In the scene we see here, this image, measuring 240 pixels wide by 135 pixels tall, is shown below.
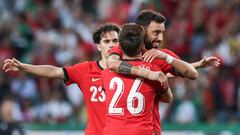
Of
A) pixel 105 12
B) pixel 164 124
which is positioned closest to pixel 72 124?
pixel 164 124

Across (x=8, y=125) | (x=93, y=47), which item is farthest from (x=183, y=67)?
(x=93, y=47)

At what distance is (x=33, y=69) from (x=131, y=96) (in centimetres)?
156

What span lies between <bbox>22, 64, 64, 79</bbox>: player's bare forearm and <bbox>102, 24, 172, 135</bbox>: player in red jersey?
1.26 metres

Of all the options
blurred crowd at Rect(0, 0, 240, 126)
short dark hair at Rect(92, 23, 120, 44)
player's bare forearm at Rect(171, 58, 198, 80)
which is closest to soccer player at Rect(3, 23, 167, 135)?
short dark hair at Rect(92, 23, 120, 44)

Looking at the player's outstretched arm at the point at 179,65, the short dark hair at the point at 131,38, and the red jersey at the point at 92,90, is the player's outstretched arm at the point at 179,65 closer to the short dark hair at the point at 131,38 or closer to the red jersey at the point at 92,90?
the short dark hair at the point at 131,38

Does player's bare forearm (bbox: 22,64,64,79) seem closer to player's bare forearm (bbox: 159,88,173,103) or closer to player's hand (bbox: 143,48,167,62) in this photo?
player's bare forearm (bbox: 159,88,173,103)

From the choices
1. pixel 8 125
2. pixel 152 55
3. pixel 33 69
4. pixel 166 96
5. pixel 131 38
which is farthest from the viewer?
pixel 8 125

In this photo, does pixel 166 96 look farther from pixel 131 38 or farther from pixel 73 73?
pixel 73 73

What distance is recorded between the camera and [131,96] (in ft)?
25.9

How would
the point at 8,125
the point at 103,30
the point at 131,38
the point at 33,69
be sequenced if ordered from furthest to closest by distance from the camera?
the point at 8,125, the point at 103,30, the point at 33,69, the point at 131,38

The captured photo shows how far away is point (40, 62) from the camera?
58.3 ft

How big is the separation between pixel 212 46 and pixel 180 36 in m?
0.86

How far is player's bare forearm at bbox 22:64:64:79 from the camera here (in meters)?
9.03

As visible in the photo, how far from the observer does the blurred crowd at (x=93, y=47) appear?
15789 mm
